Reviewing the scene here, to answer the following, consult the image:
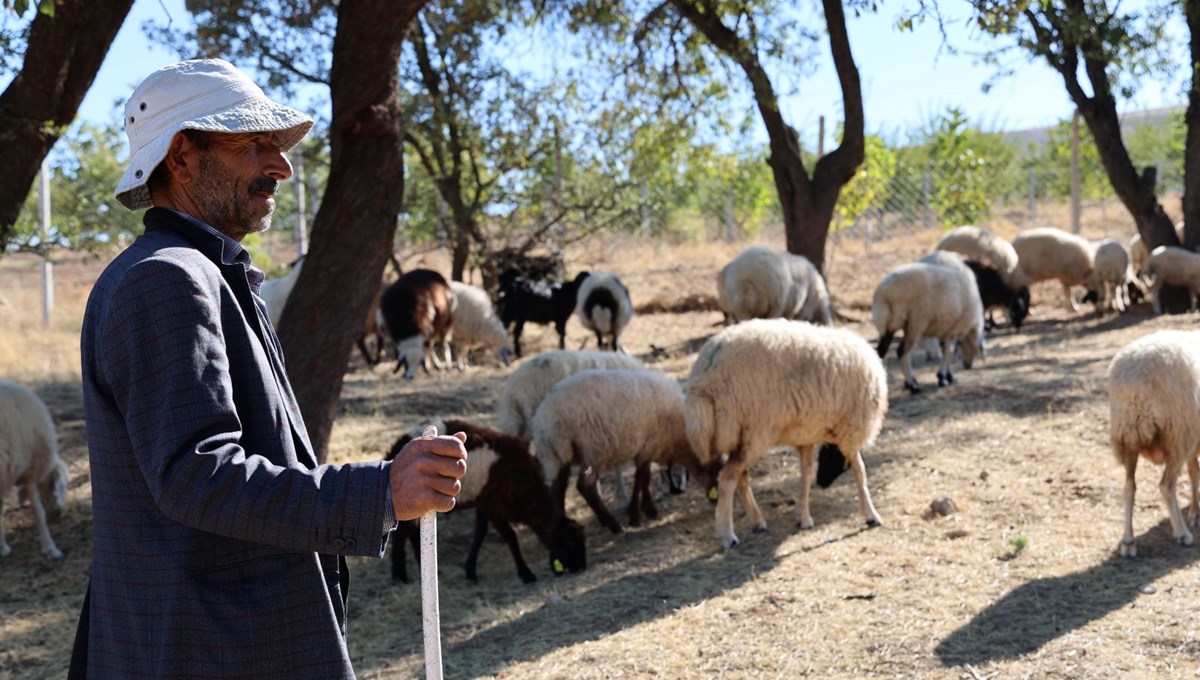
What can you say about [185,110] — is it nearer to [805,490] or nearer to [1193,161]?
[805,490]

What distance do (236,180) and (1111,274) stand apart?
16.4 metres

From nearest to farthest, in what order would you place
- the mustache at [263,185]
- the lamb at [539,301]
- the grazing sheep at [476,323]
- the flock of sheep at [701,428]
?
the mustache at [263,185], the flock of sheep at [701,428], the grazing sheep at [476,323], the lamb at [539,301]

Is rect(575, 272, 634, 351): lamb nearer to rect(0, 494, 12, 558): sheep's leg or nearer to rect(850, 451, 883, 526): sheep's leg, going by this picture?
rect(850, 451, 883, 526): sheep's leg

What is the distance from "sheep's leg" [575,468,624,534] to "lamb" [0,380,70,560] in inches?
135

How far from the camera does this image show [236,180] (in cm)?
216

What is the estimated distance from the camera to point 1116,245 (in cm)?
1645

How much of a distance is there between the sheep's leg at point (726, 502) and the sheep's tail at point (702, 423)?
0.16m

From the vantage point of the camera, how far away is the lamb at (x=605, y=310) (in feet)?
48.0

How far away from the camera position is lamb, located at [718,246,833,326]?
1281 cm

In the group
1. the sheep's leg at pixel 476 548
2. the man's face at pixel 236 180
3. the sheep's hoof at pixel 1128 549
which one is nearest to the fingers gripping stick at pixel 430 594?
the man's face at pixel 236 180

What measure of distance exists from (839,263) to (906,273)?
11.1 meters

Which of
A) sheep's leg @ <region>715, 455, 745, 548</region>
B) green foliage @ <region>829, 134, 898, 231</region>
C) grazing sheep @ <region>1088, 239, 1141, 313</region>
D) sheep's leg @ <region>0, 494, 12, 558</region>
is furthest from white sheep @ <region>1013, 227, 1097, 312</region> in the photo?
sheep's leg @ <region>0, 494, 12, 558</region>

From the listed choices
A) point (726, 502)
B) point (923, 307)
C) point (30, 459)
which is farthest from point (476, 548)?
point (923, 307)

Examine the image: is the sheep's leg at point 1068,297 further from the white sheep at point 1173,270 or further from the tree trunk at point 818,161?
the tree trunk at point 818,161
